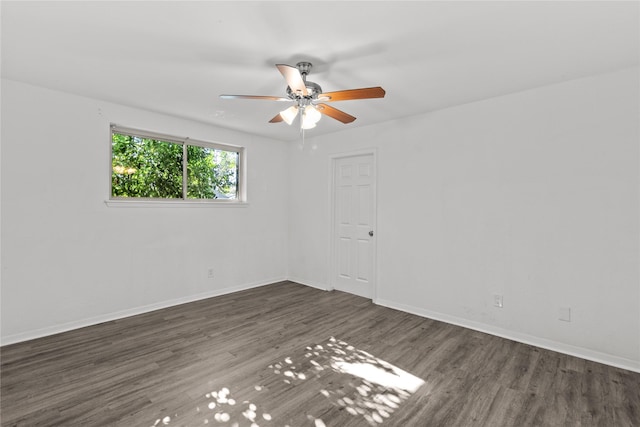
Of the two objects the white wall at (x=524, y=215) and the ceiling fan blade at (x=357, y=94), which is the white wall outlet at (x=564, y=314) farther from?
the ceiling fan blade at (x=357, y=94)

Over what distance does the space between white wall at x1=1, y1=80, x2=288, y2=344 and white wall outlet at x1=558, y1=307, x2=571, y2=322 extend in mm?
3903

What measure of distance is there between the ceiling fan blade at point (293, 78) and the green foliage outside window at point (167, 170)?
7.77ft

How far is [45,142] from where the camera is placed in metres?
2.90

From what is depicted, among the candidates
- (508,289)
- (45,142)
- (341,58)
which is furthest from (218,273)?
(508,289)

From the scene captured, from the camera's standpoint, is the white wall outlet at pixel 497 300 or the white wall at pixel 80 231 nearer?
the white wall at pixel 80 231

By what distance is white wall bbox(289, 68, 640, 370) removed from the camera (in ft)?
8.09

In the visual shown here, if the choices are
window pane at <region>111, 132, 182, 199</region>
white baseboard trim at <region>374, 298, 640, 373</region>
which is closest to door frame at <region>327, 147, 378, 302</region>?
white baseboard trim at <region>374, 298, 640, 373</region>

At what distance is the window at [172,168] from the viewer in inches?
137

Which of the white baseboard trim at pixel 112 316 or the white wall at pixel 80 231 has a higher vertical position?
the white wall at pixel 80 231

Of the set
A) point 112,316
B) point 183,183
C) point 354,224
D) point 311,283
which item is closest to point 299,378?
point 112,316

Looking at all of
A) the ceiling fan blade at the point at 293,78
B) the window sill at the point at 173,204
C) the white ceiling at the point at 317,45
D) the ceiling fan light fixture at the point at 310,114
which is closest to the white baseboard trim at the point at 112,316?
the window sill at the point at 173,204

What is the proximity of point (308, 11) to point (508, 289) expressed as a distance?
300 centimetres

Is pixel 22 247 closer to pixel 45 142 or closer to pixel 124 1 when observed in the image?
pixel 45 142

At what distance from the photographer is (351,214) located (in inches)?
175
